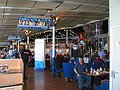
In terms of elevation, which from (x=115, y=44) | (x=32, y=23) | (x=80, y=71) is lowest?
(x=80, y=71)

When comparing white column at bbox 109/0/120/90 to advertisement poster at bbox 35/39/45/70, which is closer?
white column at bbox 109/0/120/90

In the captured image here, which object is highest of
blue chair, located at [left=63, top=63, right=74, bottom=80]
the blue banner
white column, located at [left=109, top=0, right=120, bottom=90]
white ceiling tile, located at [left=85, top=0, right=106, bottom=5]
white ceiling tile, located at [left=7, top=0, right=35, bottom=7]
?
white ceiling tile, located at [left=85, top=0, right=106, bottom=5]

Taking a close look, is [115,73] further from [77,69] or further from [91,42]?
[91,42]

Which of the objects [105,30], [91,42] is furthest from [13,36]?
[105,30]

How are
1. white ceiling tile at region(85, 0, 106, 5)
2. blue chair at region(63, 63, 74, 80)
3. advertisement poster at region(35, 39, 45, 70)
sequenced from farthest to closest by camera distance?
1. advertisement poster at region(35, 39, 45, 70)
2. blue chair at region(63, 63, 74, 80)
3. white ceiling tile at region(85, 0, 106, 5)

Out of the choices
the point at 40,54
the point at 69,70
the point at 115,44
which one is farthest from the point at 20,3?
the point at 40,54

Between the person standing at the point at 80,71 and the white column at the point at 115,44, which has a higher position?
the white column at the point at 115,44

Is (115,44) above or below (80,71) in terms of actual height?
above

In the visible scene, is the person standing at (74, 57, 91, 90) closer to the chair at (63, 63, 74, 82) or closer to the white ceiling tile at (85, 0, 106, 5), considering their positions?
the chair at (63, 63, 74, 82)

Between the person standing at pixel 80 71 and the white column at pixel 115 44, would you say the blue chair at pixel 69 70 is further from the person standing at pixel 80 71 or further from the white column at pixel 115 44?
the white column at pixel 115 44

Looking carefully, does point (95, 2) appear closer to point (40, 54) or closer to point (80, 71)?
point (80, 71)

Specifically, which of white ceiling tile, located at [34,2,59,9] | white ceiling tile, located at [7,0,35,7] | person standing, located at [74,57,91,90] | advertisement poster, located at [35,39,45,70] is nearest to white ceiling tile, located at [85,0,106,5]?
white ceiling tile, located at [34,2,59,9]

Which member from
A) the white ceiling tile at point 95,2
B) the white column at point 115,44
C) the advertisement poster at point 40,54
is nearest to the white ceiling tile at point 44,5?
the white ceiling tile at point 95,2

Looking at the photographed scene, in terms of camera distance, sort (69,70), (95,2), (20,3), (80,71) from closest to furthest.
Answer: (80,71), (20,3), (95,2), (69,70)
